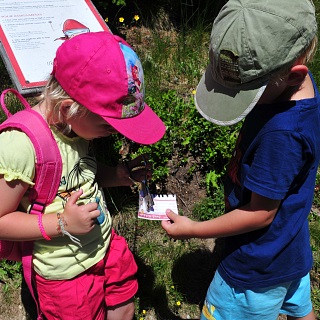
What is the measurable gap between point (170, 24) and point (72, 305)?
318 centimetres

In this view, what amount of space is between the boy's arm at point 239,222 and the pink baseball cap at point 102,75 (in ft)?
1.58

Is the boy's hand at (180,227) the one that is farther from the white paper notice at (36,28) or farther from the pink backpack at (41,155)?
the white paper notice at (36,28)

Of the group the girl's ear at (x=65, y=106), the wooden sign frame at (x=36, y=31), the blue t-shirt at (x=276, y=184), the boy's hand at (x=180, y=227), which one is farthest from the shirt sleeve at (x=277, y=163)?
the wooden sign frame at (x=36, y=31)

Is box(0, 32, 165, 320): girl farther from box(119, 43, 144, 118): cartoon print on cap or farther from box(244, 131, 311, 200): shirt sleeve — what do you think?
box(244, 131, 311, 200): shirt sleeve

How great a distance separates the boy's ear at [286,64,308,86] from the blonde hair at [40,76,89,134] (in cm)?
75

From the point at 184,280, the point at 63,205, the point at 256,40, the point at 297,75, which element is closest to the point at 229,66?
the point at 256,40

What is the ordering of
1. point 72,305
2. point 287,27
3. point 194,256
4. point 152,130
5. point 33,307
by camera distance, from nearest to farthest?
1. point 287,27
2. point 152,130
3. point 72,305
4. point 33,307
5. point 194,256

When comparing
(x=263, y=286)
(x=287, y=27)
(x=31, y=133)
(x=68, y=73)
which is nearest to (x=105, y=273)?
(x=263, y=286)

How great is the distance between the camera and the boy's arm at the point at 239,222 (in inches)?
61.6

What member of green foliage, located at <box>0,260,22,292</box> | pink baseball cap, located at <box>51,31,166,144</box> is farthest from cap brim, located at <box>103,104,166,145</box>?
green foliage, located at <box>0,260,22,292</box>

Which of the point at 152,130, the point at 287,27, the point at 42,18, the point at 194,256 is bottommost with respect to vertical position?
the point at 194,256

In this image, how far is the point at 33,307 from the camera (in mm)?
2699

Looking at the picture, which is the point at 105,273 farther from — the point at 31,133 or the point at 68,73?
the point at 68,73

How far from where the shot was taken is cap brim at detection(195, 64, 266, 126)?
143 cm
